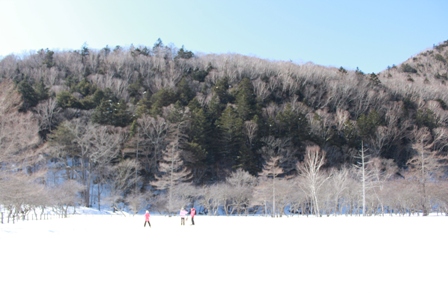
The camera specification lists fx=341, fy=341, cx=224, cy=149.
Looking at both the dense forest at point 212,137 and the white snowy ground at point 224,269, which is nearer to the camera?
the white snowy ground at point 224,269

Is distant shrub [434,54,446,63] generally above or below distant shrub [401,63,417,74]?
above

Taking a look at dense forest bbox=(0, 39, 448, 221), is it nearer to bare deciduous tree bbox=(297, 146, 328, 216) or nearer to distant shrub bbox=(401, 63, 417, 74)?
bare deciduous tree bbox=(297, 146, 328, 216)

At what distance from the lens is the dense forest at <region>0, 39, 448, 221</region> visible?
34.6 metres

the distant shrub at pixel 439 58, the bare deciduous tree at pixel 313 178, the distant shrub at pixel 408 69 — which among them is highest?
the distant shrub at pixel 439 58

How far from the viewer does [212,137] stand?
172 ft

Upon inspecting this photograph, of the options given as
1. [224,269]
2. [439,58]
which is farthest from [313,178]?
[439,58]

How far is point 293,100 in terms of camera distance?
211 ft

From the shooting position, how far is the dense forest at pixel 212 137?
34637 mm

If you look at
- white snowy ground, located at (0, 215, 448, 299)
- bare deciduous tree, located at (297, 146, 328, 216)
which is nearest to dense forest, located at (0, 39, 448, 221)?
bare deciduous tree, located at (297, 146, 328, 216)

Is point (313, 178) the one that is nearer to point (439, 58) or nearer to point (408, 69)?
point (408, 69)

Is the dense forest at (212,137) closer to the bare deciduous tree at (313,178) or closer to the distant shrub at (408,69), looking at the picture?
the bare deciduous tree at (313,178)

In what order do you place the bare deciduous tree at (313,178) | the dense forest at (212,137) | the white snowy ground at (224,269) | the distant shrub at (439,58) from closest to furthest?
the white snowy ground at (224,269)
the bare deciduous tree at (313,178)
the dense forest at (212,137)
the distant shrub at (439,58)

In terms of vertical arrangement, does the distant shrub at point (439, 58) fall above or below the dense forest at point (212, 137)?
above

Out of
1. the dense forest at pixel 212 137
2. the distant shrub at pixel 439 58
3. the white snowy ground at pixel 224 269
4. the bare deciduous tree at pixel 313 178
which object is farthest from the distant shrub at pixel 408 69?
the white snowy ground at pixel 224 269
